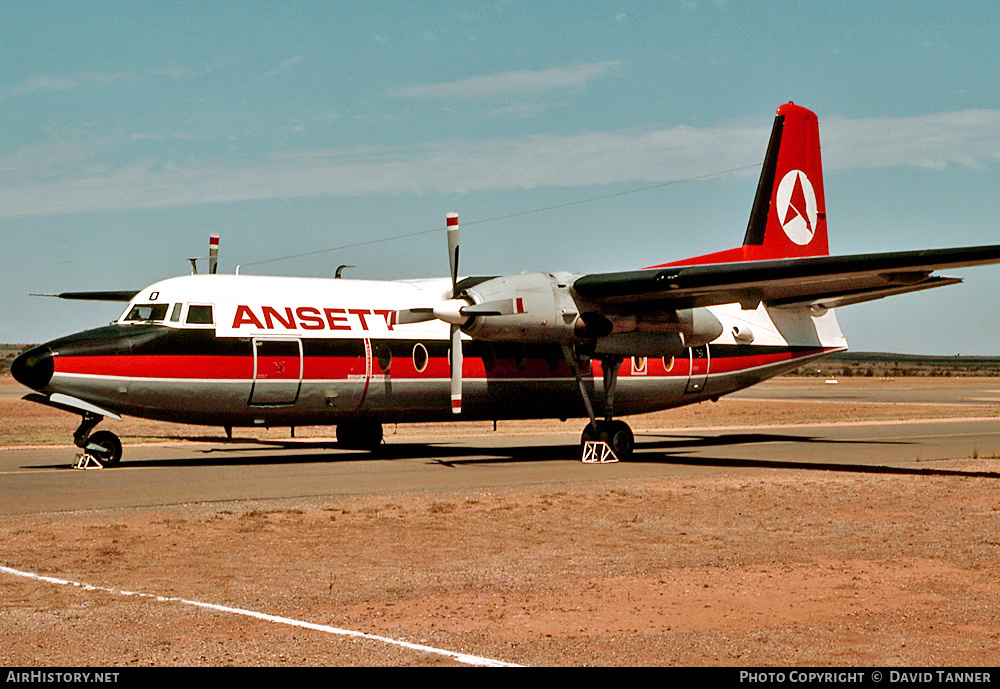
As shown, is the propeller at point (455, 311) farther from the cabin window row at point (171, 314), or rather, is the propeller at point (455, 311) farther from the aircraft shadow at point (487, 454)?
the cabin window row at point (171, 314)

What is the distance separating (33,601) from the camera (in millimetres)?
8742

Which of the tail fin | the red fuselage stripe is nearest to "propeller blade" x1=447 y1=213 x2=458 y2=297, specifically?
the red fuselage stripe

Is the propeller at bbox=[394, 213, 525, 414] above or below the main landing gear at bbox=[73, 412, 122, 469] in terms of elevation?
above

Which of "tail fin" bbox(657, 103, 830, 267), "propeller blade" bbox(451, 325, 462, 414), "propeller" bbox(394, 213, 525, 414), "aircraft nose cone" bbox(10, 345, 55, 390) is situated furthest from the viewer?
"tail fin" bbox(657, 103, 830, 267)

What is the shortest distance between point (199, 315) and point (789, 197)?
16644 mm

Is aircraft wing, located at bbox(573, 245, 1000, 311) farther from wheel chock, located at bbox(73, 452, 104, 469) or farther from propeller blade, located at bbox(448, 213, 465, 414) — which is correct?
wheel chock, located at bbox(73, 452, 104, 469)

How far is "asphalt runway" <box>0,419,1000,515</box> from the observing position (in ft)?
55.2

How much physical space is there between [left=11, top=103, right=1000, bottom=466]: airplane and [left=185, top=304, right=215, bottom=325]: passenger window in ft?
0.10

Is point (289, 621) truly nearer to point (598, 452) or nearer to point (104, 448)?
point (104, 448)

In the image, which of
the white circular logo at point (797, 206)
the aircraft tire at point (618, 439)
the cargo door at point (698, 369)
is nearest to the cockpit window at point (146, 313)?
the aircraft tire at point (618, 439)
